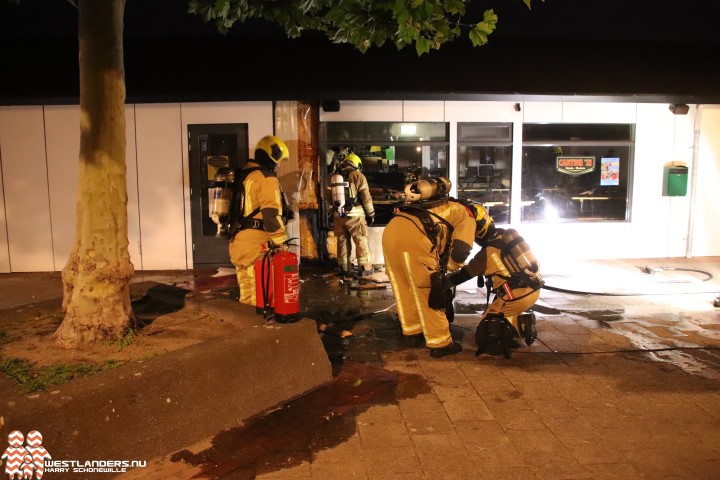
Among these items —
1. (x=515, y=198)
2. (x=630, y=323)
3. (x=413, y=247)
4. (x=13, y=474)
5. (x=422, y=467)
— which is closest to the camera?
(x=13, y=474)

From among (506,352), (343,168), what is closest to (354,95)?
(343,168)

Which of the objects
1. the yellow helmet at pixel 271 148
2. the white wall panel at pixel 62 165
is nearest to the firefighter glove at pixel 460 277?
the yellow helmet at pixel 271 148

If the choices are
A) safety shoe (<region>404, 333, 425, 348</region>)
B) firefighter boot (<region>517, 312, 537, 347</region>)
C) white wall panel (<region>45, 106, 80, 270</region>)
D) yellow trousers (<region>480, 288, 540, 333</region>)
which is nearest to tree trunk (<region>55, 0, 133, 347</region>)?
safety shoe (<region>404, 333, 425, 348</region>)

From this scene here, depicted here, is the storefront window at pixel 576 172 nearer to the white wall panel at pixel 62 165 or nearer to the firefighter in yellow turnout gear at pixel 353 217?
the firefighter in yellow turnout gear at pixel 353 217

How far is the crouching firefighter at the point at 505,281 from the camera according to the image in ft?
19.6

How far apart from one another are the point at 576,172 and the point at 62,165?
9.34 m

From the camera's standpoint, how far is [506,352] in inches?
235

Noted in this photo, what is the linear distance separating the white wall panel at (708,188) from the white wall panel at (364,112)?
588cm

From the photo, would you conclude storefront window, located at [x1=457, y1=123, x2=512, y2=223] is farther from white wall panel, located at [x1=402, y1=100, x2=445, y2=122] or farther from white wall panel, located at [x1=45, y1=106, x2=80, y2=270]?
white wall panel, located at [x1=45, y1=106, x2=80, y2=270]

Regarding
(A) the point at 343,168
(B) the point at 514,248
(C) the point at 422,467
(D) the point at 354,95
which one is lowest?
(C) the point at 422,467

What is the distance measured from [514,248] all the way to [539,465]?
8.31ft

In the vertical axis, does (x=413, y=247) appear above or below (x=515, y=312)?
above

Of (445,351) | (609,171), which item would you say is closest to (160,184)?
(445,351)

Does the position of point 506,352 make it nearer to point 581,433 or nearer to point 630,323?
point 581,433
